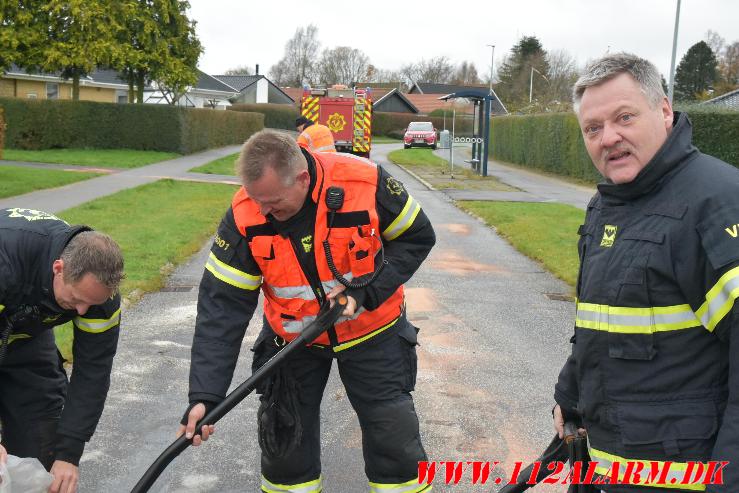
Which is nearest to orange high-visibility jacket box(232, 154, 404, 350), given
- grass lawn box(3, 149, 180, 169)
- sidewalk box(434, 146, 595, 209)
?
sidewalk box(434, 146, 595, 209)

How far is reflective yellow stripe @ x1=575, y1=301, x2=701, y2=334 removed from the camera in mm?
2203

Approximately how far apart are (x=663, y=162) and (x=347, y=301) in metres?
1.42

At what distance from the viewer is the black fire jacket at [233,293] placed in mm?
3287

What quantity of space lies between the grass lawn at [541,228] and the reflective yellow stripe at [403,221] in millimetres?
6314

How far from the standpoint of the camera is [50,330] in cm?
386

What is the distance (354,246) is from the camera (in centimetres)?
333

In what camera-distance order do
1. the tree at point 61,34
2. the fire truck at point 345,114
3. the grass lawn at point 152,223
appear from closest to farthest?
the grass lawn at point 152,223 → the tree at point 61,34 → the fire truck at point 345,114

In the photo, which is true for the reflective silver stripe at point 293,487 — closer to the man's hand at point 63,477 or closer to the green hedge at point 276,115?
the man's hand at point 63,477

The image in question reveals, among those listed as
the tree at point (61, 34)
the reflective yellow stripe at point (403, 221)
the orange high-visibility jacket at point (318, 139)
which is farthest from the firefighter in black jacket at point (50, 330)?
the tree at point (61, 34)

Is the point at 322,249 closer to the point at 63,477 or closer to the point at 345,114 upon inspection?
the point at 63,477

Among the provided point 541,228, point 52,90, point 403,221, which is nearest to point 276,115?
point 52,90

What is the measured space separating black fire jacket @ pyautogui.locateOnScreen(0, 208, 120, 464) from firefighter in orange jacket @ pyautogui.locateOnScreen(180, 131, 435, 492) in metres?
0.46

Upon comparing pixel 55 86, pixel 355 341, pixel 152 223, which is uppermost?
pixel 55 86

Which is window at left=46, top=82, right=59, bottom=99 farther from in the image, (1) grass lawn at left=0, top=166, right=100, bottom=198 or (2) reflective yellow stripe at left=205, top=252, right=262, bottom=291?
(2) reflective yellow stripe at left=205, top=252, right=262, bottom=291
